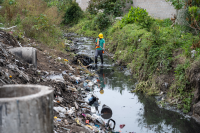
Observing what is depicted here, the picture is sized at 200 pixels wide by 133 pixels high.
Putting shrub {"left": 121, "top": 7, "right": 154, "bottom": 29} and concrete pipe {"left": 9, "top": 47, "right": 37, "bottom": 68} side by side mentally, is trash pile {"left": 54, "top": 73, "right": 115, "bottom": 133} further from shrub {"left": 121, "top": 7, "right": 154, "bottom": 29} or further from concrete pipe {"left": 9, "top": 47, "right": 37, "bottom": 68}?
shrub {"left": 121, "top": 7, "right": 154, "bottom": 29}

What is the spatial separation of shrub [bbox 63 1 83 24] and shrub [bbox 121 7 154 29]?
1372 centimetres

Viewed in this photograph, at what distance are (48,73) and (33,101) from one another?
180 inches

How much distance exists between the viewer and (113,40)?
43.6ft

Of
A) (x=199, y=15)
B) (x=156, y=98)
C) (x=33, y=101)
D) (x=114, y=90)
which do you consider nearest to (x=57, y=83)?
(x=114, y=90)

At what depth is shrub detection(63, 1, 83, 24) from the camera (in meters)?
26.1

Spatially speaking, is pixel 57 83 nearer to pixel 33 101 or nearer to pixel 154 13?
pixel 33 101

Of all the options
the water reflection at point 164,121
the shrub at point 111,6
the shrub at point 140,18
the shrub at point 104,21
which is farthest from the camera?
the shrub at point 111,6

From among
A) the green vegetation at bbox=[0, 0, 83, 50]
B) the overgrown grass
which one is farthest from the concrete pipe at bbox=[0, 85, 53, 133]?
the overgrown grass

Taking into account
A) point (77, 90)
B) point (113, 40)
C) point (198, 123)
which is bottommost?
point (198, 123)

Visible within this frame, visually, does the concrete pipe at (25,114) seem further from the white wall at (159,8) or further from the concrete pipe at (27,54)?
the white wall at (159,8)

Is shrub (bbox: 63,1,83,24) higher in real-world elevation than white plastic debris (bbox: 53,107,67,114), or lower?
higher

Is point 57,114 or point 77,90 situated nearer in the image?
point 57,114

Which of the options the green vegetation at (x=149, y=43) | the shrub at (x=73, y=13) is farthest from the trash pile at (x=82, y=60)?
the shrub at (x=73, y=13)

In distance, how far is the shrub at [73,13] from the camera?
26.1 m
